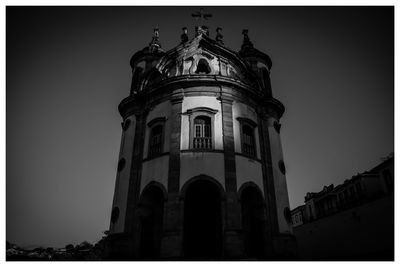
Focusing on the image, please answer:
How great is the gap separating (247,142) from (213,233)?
556cm

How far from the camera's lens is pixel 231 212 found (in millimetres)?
13453

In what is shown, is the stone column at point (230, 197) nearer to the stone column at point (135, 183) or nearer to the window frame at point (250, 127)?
the window frame at point (250, 127)

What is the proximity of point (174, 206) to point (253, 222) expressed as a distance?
493cm

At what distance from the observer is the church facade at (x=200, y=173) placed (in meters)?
14.1

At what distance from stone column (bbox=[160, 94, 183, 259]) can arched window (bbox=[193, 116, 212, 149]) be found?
0.94 meters

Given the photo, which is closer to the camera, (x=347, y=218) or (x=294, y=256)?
(x=294, y=256)

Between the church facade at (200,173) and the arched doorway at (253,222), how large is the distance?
52 mm

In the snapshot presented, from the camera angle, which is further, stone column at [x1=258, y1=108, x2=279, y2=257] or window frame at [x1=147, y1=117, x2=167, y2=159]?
window frame at [x1=147, y1=117, x2=167, y2=159]

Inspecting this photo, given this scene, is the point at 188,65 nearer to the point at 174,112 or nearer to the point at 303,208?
the point at 174,112

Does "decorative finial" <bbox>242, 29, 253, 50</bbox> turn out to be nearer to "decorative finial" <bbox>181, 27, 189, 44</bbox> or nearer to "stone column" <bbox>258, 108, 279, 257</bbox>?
"decorative finial" <bbox>181, 27, 189, 44</bbox>

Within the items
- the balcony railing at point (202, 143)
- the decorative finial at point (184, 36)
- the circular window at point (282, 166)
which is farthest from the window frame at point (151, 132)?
the decorative finial at point (184, 36)

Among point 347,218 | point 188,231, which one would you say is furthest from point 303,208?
point 188,231

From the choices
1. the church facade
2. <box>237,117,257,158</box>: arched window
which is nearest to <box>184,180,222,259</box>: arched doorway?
the church facade

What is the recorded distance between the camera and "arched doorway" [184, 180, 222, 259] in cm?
1453
